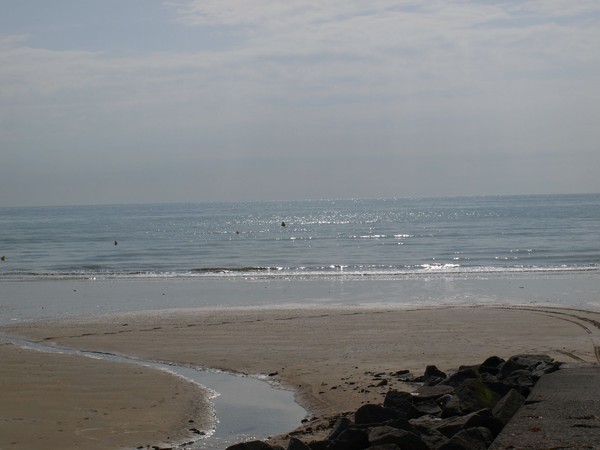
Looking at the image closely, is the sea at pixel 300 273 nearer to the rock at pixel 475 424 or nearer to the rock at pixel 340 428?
the rock at pixel 475 424

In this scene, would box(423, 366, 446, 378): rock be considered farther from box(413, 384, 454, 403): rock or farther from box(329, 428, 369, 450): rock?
box(329, 428, 369, 450): rock

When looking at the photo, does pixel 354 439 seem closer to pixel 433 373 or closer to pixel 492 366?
pixel 433 373

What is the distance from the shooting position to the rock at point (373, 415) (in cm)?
837

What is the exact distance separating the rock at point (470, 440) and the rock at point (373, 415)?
1239 mm

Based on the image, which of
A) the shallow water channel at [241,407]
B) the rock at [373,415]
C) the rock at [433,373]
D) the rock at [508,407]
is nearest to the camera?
the rock at [508,407]

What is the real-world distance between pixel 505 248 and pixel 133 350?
33030 millimetres

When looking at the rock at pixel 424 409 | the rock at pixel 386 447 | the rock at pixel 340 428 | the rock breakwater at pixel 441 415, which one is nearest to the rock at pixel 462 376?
the rock breakwater at pixel 441 415

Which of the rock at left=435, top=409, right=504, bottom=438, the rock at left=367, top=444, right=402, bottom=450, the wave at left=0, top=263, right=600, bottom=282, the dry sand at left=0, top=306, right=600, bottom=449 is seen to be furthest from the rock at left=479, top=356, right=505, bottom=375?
the wave at left=0, top=263, right=600, bottom=282

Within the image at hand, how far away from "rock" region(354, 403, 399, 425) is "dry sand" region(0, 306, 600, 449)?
1667 millimetres

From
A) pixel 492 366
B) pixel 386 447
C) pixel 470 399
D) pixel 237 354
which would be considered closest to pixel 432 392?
pixel 470 399

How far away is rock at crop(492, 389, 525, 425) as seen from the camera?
7.94m

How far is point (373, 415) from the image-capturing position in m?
8.38

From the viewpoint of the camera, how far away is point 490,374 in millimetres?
10664

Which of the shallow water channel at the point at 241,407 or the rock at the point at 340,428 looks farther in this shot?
the shallow water channel at the point at 241,407
